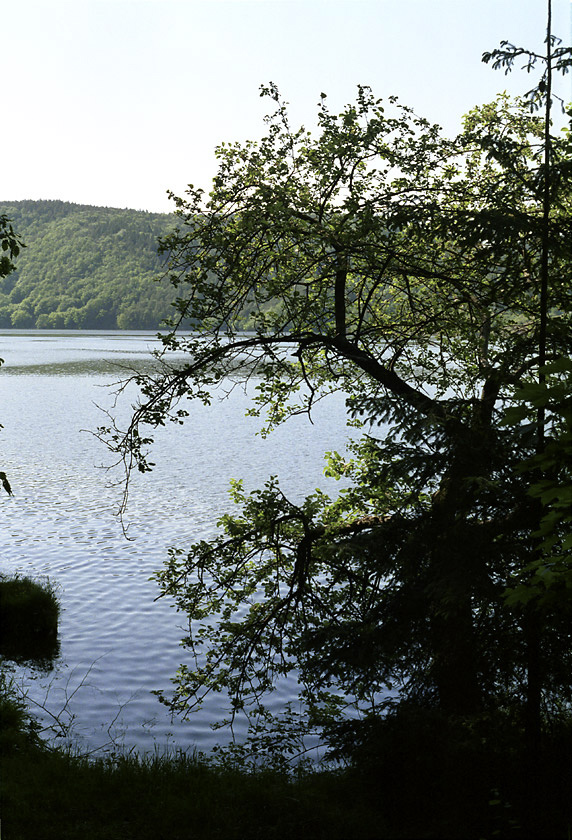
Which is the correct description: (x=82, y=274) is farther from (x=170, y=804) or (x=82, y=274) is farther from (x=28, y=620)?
(x=170, y=804)

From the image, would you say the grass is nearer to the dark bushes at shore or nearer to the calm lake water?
the calm lake water

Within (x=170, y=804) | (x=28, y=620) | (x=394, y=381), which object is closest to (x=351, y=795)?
(x=170, y=804)

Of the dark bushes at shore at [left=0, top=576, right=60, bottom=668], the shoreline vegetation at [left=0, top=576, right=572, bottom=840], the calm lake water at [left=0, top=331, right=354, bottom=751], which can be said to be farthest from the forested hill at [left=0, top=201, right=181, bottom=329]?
the shoreline vegetation at [left=0, top=576, right=572, bottom=840]

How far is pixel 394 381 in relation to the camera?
9234mm

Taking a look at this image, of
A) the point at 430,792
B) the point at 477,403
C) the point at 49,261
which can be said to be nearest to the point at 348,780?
the point at 430,792

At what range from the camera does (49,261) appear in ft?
436

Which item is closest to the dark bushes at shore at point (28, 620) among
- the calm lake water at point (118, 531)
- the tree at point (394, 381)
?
the calm lake water at point (118, 531)

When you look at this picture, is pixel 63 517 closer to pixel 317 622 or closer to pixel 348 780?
pixel 317 622

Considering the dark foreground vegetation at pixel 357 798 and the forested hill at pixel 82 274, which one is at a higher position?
the forested hill at pixel 82 274

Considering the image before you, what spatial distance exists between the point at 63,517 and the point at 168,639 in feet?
30.3

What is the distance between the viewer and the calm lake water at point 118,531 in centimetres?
1112

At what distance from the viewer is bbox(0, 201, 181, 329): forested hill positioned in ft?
398

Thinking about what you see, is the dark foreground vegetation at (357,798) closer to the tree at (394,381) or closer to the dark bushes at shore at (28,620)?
the tree at (394,381)

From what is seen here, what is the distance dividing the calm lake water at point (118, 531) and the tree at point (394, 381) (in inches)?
47.1
